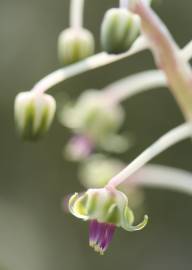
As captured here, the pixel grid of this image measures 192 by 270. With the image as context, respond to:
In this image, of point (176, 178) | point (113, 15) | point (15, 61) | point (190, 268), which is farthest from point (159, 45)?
point (15, 61)

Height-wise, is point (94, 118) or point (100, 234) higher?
point (94, 118)

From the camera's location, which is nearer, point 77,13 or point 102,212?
point 102,212

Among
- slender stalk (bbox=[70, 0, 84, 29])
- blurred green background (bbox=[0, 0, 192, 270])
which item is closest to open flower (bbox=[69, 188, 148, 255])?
slender stalk (bbox=[70, 0, 84, 29])

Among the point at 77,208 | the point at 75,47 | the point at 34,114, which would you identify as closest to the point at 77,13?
the point at 75,47

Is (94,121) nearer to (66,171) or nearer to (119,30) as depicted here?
(119,30)

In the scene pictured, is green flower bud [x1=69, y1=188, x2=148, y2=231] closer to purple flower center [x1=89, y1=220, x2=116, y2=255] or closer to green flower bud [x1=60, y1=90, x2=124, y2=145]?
purple flower center [x1=89, y1=220, x2=116, y2=255]

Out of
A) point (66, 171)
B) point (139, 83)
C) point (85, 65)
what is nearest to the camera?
point (85, 65)

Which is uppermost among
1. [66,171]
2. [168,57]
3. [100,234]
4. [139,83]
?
[66,171]
